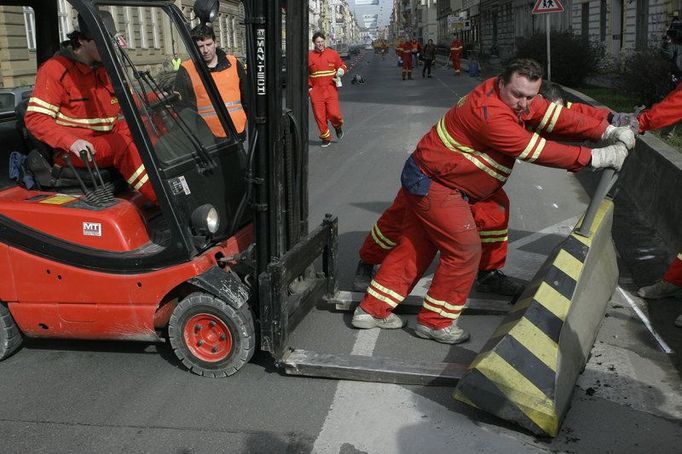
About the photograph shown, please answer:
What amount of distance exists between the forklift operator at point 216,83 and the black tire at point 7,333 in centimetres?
168

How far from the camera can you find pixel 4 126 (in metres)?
5.23

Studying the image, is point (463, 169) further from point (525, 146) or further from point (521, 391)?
point (521, 391)

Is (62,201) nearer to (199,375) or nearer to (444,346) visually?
(199,375)

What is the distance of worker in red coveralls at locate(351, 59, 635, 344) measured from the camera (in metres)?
4.27

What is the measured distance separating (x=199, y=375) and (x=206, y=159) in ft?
4.19

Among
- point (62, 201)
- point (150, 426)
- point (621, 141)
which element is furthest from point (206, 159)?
point (621, 141)

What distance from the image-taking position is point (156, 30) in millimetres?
4391

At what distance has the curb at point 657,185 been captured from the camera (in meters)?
6.59

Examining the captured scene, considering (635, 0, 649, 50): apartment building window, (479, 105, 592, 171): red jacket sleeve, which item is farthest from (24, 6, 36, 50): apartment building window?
(635, 0, 649, 50): apartment building window

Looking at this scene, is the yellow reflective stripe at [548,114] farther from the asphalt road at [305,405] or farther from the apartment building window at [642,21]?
the apartment building window at [642,21]

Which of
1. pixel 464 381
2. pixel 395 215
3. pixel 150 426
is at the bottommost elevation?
pixel 150 426

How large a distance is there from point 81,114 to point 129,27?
65 centimetres

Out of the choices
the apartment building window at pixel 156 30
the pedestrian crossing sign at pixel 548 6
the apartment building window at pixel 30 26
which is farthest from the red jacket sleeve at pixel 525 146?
the pedestrian crossing sign at pixel 548 6

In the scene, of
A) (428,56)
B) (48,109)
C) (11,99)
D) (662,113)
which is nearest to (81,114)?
(48,109)
